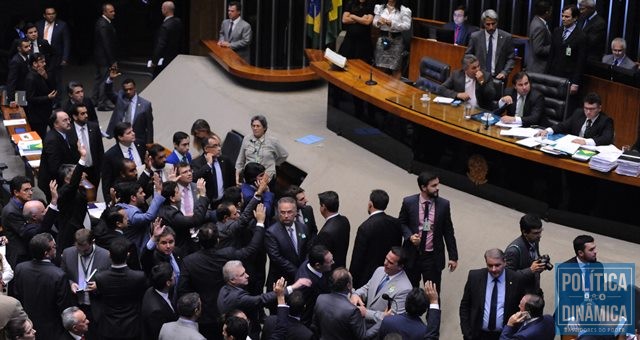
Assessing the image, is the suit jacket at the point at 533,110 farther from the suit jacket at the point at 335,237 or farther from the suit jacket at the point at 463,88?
the suit jacket at the point at 335,237

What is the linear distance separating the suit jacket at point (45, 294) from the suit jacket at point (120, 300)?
0.24m

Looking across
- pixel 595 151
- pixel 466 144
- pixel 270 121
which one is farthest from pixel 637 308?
pixel 270 121

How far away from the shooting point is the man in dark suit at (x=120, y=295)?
23.8ft

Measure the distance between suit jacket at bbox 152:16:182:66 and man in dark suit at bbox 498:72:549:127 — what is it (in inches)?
216

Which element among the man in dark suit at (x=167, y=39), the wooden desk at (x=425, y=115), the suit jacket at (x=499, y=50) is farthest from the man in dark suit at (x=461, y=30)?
the man in dark suit at (x=167, y=39)

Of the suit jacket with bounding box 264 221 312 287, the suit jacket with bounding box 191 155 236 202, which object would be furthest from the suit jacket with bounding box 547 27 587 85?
the suit jacket with bounding box 264 221 312 287

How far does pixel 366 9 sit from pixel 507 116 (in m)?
3.27

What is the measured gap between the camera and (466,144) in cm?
962

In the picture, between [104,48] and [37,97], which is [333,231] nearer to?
[37,97]

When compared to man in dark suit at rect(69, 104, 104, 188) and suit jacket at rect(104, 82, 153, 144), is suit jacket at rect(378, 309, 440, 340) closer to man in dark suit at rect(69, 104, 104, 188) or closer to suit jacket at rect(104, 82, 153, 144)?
man in dark suit at rect(69, 104, 104, 188)

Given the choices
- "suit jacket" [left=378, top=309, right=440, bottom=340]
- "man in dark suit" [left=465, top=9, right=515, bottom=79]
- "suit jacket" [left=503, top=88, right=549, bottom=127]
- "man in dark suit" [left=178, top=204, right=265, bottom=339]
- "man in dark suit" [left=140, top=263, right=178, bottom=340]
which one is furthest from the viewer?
"man in dark suit" [left=465, top=9, right=515, bottom=79]

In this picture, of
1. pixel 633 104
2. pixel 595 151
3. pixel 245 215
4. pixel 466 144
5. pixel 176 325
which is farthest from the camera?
pixel 633 104

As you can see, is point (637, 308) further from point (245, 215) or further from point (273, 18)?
point (273, 18)

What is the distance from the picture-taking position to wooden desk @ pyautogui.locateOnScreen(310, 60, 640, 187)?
8750 millimetres
